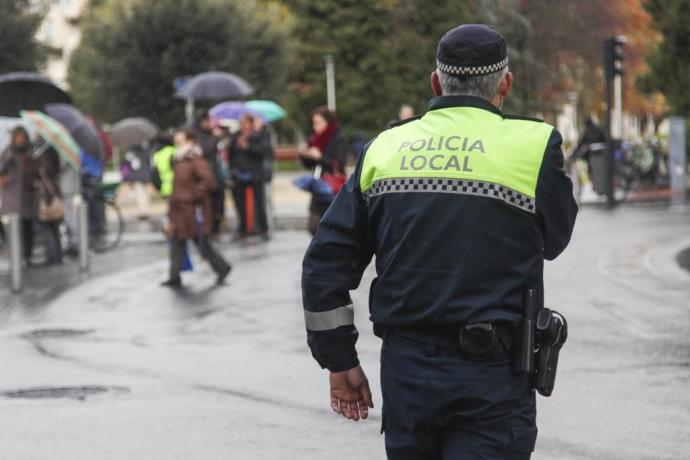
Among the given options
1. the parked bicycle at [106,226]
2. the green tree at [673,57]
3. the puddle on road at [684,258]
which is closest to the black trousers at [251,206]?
the parked bicycle at [106,226]

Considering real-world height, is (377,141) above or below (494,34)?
below

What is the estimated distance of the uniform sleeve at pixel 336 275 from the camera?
12.8 ft

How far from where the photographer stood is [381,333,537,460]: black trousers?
3.67 meters

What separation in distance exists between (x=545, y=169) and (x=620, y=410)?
3.95 m

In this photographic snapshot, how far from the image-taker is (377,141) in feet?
13.0

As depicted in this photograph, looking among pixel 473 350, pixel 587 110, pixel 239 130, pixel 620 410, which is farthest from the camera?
pixel 587 110

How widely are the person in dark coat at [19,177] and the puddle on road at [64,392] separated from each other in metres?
8.74

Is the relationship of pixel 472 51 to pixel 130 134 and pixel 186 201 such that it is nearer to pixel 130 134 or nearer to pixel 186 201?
pixel 186 201

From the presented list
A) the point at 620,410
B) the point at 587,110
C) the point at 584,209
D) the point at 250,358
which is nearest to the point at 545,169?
the point at 620,410

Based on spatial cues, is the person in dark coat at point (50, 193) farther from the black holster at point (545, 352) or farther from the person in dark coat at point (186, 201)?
the black holster at point (545, 352)

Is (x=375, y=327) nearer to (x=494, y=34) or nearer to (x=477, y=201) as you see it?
(x=477, y=201)

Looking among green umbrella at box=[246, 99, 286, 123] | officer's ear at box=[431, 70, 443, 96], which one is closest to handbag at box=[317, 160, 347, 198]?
green umbrella at box=[246, 99, 286, 123]

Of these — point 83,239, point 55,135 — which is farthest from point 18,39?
point 83,239

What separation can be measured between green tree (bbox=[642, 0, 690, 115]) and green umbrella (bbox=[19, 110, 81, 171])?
15320mm
